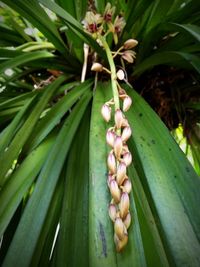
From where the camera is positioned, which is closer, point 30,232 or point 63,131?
point 30,232

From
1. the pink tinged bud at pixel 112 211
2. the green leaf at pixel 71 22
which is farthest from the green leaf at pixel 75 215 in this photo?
the green leaf at pixel 71 22

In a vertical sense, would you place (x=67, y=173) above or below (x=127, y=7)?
below

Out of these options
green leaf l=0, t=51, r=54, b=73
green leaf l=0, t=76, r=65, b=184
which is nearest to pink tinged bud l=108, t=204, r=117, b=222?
green leaf l=0, t=76, r=65, b=184

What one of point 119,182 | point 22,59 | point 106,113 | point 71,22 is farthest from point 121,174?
point 22,59

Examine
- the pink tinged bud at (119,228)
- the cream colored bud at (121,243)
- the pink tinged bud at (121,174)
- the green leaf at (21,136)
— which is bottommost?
the cream colored bud at (121,243)

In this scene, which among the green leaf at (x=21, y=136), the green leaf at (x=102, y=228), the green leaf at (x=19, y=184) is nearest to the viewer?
the green leaf at (x=102, y=228)

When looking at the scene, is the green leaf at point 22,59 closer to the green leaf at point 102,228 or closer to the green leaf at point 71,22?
the green leaf at point 71,22

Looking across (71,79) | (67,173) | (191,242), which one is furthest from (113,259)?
(71,79)

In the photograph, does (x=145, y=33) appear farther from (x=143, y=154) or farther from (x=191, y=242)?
(x=191, y=242)
